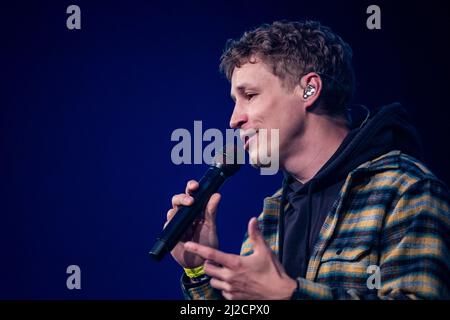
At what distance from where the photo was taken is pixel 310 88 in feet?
6.01

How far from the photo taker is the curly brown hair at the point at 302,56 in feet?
6.06

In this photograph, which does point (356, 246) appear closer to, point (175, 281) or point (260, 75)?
point (260, 75)

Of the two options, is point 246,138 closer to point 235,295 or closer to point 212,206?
point 212,206

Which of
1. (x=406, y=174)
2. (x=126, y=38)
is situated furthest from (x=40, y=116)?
(x=406, y=174)

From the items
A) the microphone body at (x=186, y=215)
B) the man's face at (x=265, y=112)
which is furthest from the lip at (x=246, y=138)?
the microphone body at (x=186, y=215)

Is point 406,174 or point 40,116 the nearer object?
point 406,174

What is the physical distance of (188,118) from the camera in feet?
7.61

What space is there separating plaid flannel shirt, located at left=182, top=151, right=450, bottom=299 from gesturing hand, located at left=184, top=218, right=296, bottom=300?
2.2 inches

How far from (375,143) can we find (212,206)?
1.89 ft

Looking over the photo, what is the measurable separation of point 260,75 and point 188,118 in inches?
23.7

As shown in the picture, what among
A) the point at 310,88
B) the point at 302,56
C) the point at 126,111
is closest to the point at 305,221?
the point at 310,88

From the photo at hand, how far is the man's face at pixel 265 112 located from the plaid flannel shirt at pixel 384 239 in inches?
12.1

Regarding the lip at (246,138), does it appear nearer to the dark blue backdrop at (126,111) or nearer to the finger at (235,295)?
the dark blue backdrop at (126,111)
